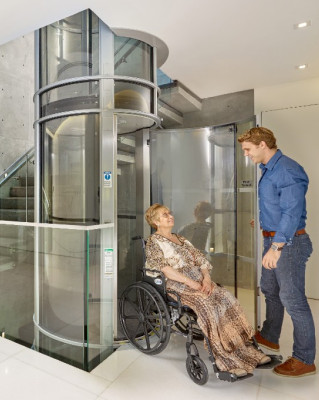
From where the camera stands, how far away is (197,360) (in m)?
1.82

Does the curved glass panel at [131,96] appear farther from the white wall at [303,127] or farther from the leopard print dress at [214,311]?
the white wall at [303,127]

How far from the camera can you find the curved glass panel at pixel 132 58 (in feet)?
7.77

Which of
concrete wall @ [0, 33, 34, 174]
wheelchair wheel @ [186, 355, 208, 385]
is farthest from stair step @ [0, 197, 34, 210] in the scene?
wheelchair wheel @ [186, 355, 208, 385]

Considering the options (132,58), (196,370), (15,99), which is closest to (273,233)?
(196,370)

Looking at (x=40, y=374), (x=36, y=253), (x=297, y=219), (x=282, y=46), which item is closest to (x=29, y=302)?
(x=36, y=253)

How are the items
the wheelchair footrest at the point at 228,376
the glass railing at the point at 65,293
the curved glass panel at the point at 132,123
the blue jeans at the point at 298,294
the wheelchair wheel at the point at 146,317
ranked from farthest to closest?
the curved glass panel at the point at 132,123, the glass railing at the point at 65,293, the wheelchair wheel at the point at 146,317, the blue jeans at the point at 298,294, the wheelchair footrest at the point at 228,376

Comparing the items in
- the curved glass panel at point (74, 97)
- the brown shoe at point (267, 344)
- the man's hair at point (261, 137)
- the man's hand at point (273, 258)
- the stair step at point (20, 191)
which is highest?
the curved glass panel at point (74, 97)

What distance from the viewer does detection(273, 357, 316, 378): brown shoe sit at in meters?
1.89

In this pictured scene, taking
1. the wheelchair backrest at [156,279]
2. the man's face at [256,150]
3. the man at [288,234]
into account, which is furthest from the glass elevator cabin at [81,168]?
the man at [288,234]

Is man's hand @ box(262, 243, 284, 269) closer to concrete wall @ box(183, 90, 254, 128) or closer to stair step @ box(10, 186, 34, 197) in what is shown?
concrete wall @ box(183, 90, 254, 128)

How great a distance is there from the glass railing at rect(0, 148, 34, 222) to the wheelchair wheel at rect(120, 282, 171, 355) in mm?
2775

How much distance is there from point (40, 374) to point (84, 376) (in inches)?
12.5

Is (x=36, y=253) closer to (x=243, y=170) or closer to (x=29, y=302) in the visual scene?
(x=29, y=302)

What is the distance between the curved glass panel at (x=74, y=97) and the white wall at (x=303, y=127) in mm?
2268
